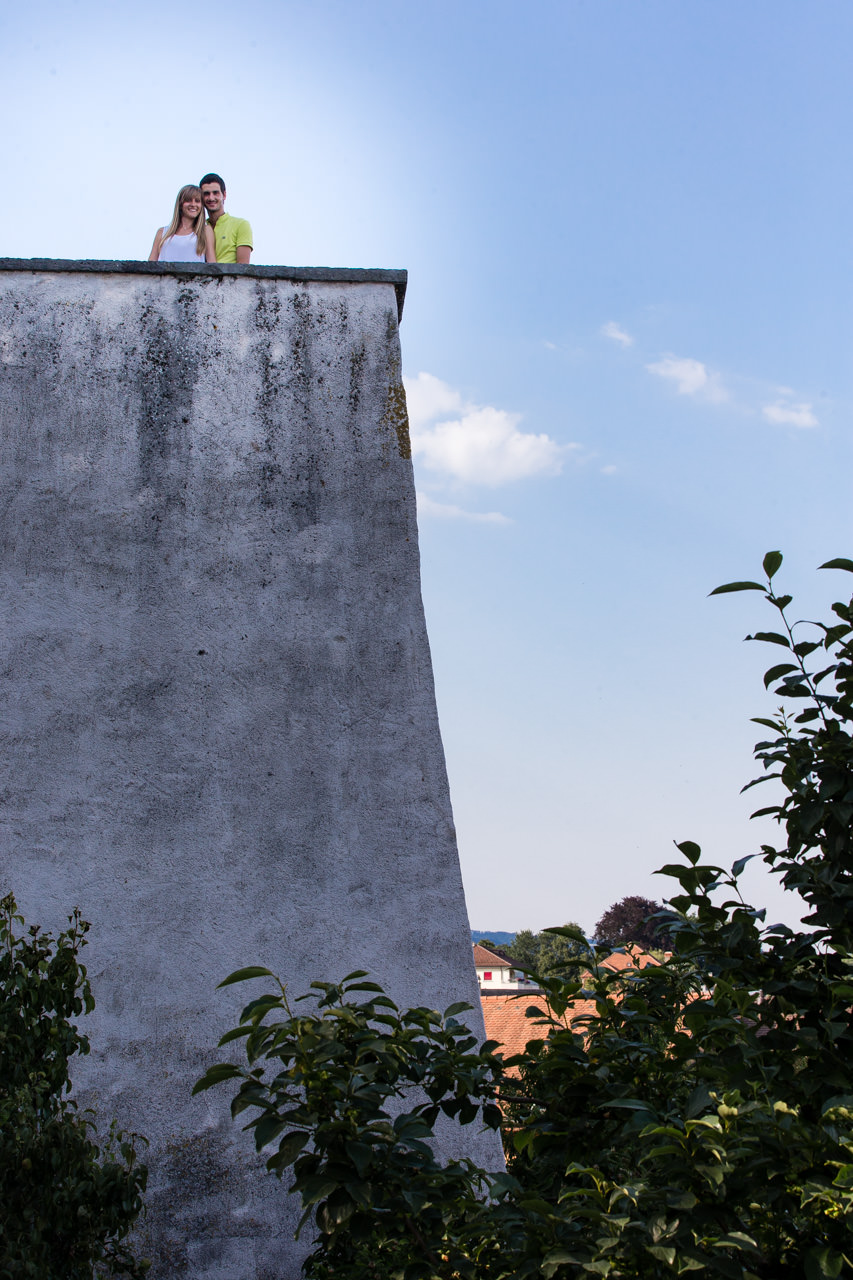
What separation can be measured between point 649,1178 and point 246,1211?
2113mm

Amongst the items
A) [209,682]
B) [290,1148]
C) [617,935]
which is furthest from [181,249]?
[617,935]

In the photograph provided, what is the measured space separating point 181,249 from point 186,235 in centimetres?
12

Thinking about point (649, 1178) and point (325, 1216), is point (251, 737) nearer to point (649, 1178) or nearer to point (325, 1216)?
point (325, 1216)

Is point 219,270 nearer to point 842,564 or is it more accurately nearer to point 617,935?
point 842,564

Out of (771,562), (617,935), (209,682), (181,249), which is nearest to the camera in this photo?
(771,562)

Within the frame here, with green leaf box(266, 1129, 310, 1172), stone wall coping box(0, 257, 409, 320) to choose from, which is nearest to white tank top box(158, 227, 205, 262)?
stone wall coping box(0, 257, 409, 320)

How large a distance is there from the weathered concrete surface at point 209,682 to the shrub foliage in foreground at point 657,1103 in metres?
1.21

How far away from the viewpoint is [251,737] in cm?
400

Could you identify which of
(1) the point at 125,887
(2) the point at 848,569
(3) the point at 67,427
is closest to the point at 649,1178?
(2) the point at 848,569

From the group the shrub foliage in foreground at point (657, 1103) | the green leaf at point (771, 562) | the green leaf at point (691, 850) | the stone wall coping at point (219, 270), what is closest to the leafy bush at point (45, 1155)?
the shrub foliage in foreground at point (657, 1103)

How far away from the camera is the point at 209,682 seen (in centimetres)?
407

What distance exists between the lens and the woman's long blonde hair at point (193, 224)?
17.5ft

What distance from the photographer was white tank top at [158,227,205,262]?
5.29 m

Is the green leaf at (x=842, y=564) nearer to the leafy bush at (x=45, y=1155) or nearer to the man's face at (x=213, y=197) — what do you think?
the leafy bush at (x=45, y=1155)
